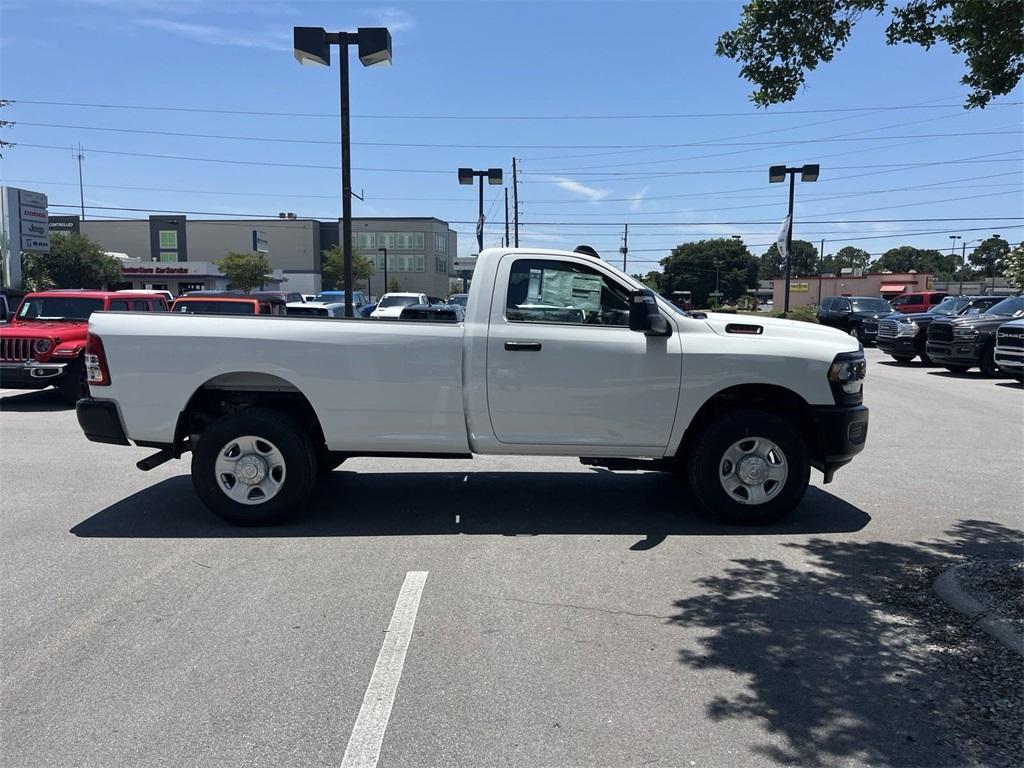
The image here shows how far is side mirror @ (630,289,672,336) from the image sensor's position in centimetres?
591

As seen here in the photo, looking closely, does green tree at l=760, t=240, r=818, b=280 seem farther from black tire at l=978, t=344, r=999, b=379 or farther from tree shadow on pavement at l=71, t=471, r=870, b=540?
tree shadow on pavement at l=71, t=471, r=870, b=540

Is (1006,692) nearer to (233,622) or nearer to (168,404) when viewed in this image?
(233,622)

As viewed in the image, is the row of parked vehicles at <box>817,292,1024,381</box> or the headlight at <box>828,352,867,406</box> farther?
the row of parked vehicles at <box>817,292,1024,381</box>

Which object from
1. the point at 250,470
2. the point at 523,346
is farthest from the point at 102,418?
the point at 523,346

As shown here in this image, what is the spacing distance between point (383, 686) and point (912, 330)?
2028cm

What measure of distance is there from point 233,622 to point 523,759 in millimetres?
2040

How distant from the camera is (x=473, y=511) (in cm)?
664

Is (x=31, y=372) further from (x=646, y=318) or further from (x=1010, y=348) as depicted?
(x=1010, y=348)

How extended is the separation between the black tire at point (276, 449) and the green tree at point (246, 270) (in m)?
63.4

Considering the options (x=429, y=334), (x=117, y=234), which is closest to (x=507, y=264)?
(x=429, y=334)

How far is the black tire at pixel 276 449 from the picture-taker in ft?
20.0

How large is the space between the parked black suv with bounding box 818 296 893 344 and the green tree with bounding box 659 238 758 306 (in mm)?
72156

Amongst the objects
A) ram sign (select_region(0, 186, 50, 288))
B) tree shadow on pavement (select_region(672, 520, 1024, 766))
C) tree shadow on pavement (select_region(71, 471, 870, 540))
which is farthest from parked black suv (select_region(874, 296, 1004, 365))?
ram sign (select_region(0, 186, 50, 288))

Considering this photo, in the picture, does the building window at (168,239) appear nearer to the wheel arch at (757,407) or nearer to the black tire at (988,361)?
the black tire at (988,361)
